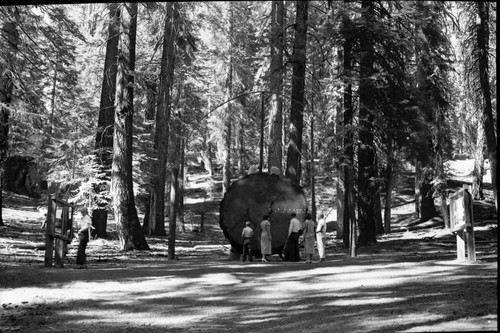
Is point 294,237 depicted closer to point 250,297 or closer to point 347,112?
point 347,112

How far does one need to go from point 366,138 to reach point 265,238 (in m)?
5.92

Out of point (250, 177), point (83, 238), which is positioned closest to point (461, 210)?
point (250, 177)

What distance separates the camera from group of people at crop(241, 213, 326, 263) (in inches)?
803

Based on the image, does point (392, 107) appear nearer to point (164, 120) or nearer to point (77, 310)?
point (164, 120)

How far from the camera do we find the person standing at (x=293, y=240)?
20.5m

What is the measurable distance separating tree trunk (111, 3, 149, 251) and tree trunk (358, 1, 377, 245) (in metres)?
8.47

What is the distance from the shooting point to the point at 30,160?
44.2 m

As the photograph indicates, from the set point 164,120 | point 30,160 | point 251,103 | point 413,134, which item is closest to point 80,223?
point 164,120

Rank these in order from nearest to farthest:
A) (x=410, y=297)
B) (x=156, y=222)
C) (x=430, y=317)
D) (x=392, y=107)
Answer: (x=430, y=317)
(x=410, y=297)
(x=392, y=107)
(x=156, y=222)

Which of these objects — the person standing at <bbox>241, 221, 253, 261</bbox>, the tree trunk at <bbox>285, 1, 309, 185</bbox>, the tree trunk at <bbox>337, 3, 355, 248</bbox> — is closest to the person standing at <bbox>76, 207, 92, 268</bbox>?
the person standing at <bbox>241, 221, 253, 261</bbox>

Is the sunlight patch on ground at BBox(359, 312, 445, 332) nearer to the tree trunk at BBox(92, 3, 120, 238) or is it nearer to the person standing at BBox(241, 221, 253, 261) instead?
the person standing at BBox(241, 221, 253, 261)

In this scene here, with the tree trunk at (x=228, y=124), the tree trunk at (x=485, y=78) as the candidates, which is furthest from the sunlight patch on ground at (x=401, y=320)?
the tree trunk at (x=228, y=124)

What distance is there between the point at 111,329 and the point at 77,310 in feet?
5.40

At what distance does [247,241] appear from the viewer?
68.1ft
